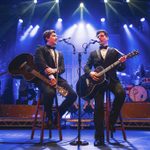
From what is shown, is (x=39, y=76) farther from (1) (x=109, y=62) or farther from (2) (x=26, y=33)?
(2) (x=26, y=33)

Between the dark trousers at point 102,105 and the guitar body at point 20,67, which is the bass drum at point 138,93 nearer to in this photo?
the dark trousers at point 102,105

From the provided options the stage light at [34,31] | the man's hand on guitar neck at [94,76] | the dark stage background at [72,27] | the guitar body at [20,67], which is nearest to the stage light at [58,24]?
the dark stage background at [72,27]

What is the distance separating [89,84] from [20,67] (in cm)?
116

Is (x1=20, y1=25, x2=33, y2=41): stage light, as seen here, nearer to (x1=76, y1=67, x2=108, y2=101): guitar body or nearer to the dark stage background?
the dark stage background

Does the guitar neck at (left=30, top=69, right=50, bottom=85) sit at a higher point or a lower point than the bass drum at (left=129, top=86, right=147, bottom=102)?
lower

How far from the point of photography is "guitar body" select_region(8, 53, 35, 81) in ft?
14.1

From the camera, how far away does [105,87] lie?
4215mm

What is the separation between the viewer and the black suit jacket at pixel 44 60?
4312mm

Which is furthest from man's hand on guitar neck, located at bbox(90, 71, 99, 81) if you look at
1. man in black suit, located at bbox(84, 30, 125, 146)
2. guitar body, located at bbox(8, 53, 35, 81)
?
guitar body, located at bbox(8, 53, 35, 81)

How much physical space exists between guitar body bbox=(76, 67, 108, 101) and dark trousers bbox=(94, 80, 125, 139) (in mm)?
99

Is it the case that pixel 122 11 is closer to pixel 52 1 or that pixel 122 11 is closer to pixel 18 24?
pixel 52 1

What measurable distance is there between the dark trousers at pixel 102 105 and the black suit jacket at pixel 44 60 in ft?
2.71

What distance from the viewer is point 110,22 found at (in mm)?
12750

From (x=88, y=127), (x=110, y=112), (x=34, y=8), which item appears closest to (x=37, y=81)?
(x=110, y=112)
